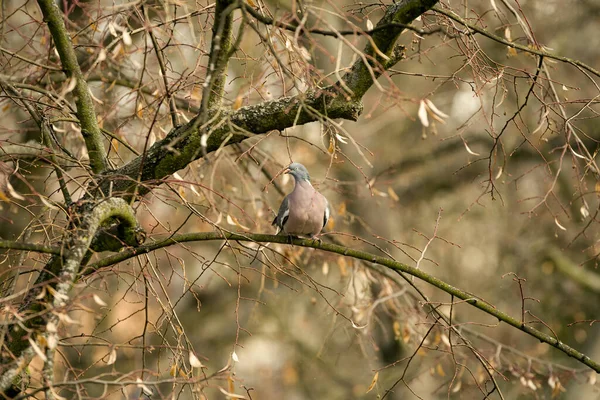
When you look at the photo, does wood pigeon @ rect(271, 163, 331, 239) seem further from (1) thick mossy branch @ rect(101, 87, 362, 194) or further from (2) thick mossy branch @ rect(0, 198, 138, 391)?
(2) thick mossy branch @ rect(0, 198, 138, 391)

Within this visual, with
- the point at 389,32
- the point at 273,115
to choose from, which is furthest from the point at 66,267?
the point at 389,32

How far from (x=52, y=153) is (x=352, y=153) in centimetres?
489

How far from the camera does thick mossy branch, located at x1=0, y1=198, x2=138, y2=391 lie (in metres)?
2.30

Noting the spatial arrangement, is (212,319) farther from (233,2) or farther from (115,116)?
(233,2)

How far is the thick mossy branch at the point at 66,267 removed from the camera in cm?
230

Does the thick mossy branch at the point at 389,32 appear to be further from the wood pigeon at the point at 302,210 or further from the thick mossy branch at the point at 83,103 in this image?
the thick mossy branch at the point at 83,103

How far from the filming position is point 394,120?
9617 millimetres

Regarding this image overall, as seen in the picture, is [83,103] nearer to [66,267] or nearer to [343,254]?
[66,267]

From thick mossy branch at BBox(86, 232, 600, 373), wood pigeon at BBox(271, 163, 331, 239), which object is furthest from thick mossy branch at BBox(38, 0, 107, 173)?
wood pigeon at BBox(271, 163, 331, 239)

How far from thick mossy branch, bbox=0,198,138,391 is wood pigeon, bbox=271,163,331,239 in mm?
1184

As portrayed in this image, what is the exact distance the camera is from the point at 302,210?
403cm

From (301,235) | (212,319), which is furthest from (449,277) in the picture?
(301,235)

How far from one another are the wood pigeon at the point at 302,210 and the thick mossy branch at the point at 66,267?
1.18m

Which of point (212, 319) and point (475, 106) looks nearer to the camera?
point (475, 106)
